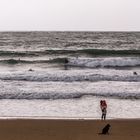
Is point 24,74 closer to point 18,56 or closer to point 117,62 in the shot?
point 117,62
